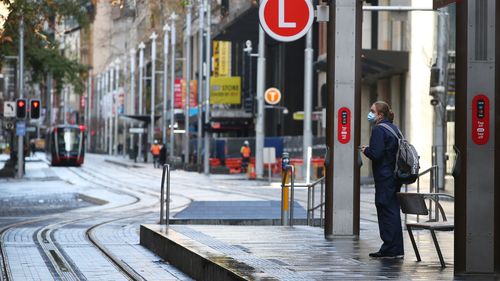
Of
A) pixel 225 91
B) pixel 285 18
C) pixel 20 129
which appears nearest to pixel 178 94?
pixel 225 91

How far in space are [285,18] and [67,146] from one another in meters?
70.0

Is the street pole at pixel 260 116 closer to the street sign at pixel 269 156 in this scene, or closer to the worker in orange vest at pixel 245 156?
the worker in orange vest at pixel 245 156

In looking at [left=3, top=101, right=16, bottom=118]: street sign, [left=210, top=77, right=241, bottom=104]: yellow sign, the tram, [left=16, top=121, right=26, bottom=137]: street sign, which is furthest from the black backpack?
the tram

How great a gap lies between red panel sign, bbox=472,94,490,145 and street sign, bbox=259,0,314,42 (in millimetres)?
4458

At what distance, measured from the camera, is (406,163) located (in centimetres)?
1313

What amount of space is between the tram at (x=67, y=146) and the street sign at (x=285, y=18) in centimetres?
6966

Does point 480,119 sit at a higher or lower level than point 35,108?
→ lower

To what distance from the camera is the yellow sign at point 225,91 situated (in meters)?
70.9

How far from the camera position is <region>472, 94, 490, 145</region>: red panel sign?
10.7 meters

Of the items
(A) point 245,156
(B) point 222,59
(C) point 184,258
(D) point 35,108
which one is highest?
(B) point 222,59

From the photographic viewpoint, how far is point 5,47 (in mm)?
44469

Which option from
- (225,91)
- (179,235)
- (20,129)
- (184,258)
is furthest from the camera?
(225,91)

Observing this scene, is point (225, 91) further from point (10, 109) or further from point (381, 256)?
point (381, 256)

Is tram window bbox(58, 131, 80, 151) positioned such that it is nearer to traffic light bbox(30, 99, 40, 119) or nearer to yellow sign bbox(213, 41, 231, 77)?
yellow sign bbox(213, 41, 231, 77)
